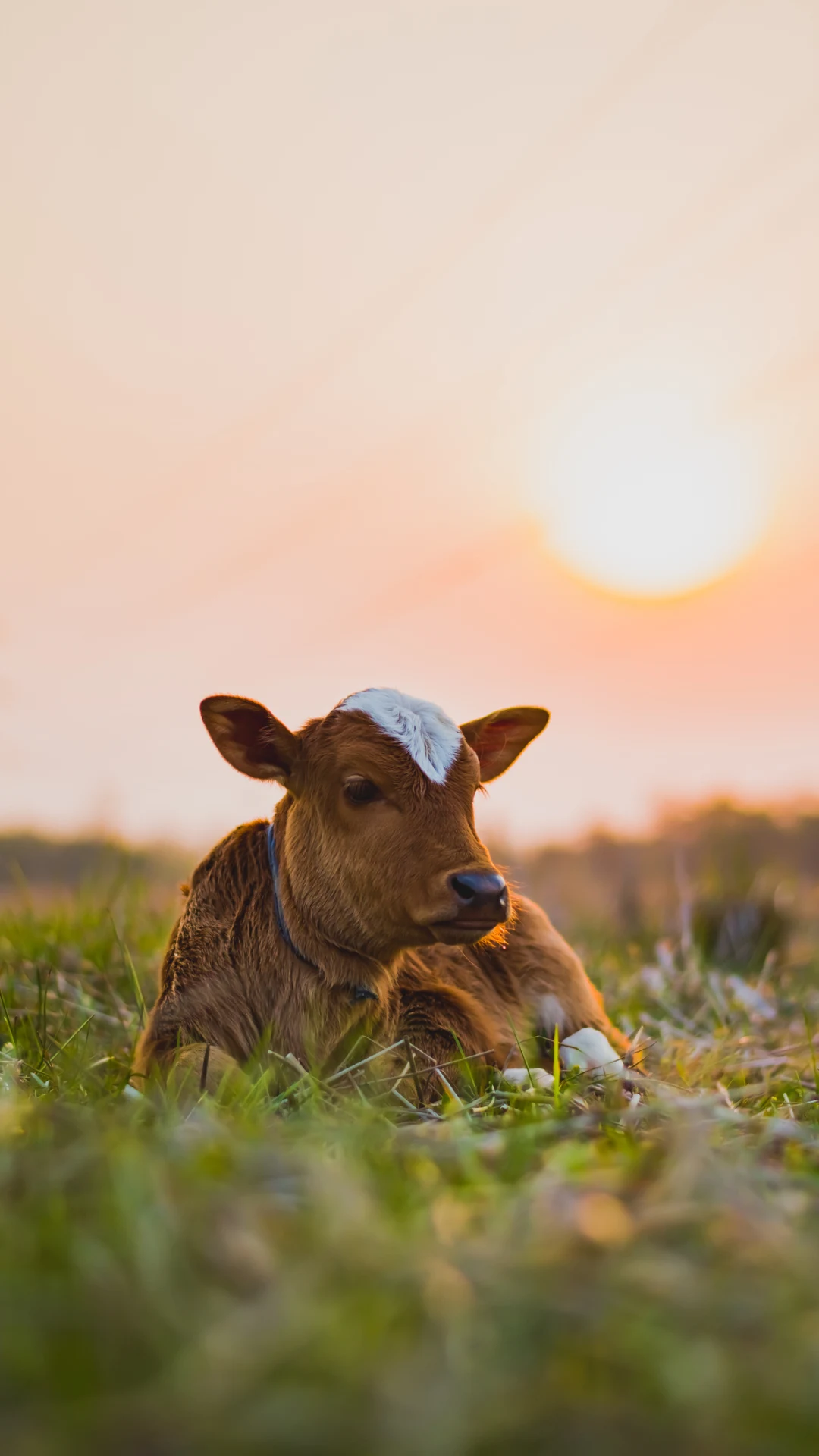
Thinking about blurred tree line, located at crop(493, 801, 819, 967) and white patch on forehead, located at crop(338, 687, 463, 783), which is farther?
blurred tree line, located at crop(493, 801, 819, 967)

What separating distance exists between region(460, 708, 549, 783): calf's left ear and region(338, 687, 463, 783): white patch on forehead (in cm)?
65

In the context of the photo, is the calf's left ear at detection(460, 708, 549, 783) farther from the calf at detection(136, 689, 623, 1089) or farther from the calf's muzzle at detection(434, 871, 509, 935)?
the calf's muzzle at detection(434, 871, 509, 935)

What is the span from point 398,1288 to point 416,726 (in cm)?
310

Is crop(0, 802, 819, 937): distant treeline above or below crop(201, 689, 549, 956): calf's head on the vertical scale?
below

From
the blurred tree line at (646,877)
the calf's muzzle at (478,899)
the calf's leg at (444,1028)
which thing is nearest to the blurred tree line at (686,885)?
the blurred tree line at (646,877)

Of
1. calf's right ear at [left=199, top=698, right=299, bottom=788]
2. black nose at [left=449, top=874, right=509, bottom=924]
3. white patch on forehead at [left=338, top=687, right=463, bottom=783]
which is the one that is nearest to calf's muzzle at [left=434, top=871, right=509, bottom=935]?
black nose at [left=449, top=874, right=509, bottom=924]

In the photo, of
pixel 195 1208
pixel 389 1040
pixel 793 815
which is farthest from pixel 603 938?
pixel 793 815

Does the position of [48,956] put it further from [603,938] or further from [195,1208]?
[195,1208]

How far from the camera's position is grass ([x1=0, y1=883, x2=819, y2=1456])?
160 cm

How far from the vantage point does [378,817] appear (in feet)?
15.3

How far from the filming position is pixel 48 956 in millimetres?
6840

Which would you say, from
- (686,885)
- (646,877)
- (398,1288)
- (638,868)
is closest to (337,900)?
(398,1288)

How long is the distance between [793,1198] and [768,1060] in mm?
2949

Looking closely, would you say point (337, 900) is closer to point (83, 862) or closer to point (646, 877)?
point (83, 862)
